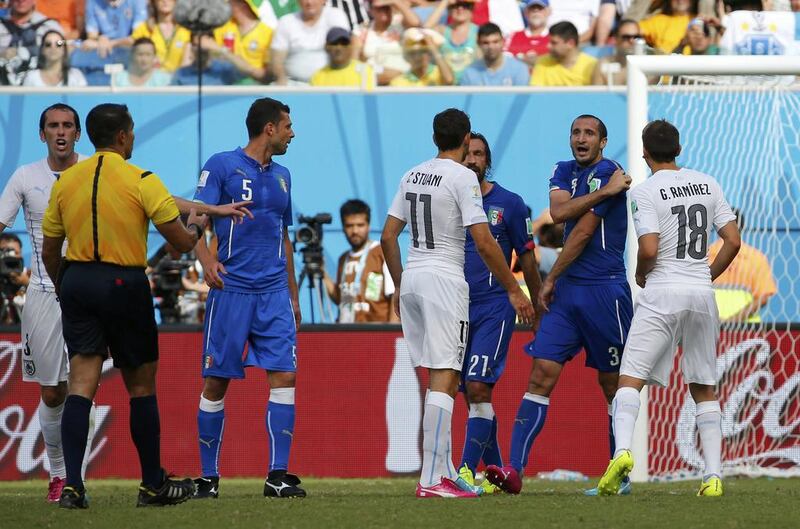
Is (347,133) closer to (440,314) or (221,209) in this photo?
(221,209)

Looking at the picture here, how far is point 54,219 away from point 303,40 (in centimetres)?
844

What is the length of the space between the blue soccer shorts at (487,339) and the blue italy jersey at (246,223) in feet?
3.84

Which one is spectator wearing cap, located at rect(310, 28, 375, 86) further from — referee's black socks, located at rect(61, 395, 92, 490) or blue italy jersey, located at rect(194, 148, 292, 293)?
referee's black socks, located at rect(61, 395, 92, 490)

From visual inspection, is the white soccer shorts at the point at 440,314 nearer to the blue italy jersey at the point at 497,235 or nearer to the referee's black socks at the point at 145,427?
the blue italy jersey at the point at 497,235

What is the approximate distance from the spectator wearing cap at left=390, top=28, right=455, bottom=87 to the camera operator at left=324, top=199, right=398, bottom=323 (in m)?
2.79

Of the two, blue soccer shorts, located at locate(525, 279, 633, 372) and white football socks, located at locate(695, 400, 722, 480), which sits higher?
blue soccer shorts, located at locate(525, 279, 633, 372)

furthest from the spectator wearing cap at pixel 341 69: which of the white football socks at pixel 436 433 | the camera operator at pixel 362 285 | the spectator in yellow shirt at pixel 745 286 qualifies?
the white football socks at pixel 436 433

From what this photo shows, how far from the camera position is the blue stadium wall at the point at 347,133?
14.4 m

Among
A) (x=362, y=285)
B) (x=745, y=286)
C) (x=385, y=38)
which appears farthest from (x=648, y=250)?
(x=385, y=38)

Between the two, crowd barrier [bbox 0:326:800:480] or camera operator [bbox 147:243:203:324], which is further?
camera operator [bbox 147:243:203:324]

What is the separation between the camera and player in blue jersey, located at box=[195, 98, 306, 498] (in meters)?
7.63

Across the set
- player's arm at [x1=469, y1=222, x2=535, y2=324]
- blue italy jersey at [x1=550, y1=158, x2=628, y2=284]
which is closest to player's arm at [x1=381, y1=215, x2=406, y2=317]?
player's arm at [x1=469, y1=222, x2=535, y2=324]

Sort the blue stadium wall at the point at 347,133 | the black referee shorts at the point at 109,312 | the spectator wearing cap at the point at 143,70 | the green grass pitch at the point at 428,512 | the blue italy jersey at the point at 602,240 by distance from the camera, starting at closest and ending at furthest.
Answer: the green grass pitch at the point at 428,512 < the black referee shorts at the point at 109,312 < the blue italy jersey at the point at 602,240 < the spectator wearing cap at the point at 143,70 < the blue stadium wall at the point at 347,133

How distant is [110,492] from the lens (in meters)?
8.84
